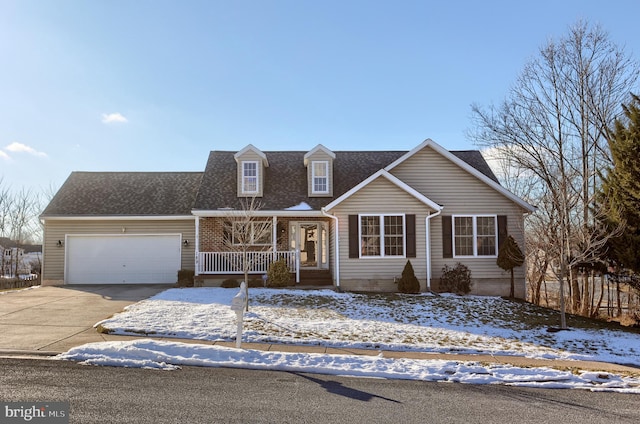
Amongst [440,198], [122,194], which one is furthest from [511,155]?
[122,194]

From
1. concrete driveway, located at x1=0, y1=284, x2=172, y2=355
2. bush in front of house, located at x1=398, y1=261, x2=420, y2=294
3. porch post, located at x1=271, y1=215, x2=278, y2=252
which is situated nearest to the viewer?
concrete driveway, located at x1=0, y1=284, x2=172, y2=355

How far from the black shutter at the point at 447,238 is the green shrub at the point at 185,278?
9.86m

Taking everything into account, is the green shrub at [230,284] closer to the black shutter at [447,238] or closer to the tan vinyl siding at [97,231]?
the tan vinyl siding at [97,231]

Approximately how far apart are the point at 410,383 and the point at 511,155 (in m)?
16.5

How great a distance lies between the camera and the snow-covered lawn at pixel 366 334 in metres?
7.33

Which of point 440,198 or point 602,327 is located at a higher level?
point 440,198

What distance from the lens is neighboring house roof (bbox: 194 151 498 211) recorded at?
18156mm

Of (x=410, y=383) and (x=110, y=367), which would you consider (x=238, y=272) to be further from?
Result: (x=410, y=383)

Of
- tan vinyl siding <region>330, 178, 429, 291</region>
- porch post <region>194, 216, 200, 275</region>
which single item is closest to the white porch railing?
porch post <region>194, 216, 200, 275</region>

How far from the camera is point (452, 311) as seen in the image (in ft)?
42.0

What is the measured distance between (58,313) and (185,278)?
604 cm

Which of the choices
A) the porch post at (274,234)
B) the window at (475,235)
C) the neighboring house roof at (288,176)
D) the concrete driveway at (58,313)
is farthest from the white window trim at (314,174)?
the concrete driveway at (58,313)

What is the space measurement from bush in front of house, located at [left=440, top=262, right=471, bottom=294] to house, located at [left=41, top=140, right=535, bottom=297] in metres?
0.39

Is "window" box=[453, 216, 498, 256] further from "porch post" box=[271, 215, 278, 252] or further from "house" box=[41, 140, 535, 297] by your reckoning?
"porch post" box=[271, 215, 278, 252]
